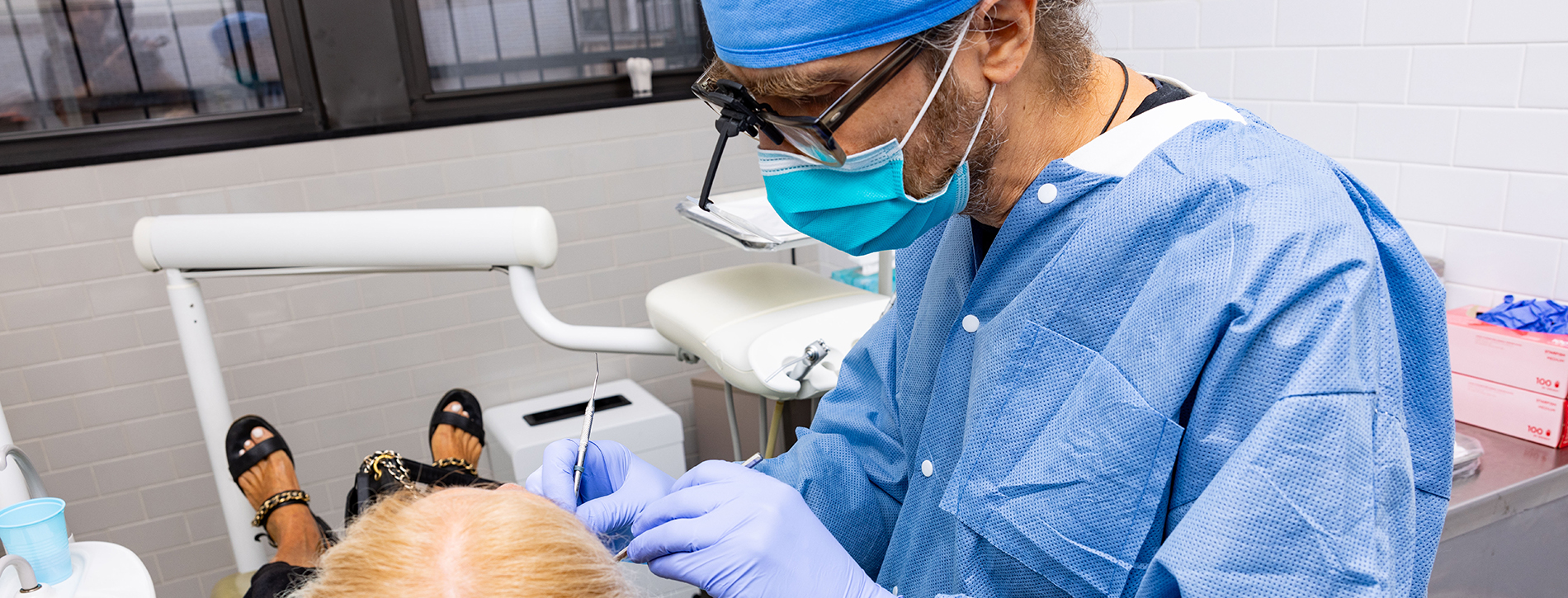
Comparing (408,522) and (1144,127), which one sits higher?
(1144,127)

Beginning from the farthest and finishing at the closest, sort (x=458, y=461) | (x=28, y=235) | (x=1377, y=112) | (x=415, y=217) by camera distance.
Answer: (x=28, y=235) < (x=458, y=461) < (x=1377, y=112) < (x=415, y=217)

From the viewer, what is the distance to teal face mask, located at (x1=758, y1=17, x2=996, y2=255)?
990mm

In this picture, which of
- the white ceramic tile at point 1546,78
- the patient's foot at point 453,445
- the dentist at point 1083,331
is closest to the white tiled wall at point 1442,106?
the white ceramic tile at point 1546,78

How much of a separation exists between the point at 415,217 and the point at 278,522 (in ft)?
3.36

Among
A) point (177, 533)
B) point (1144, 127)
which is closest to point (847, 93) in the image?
point (1144, 127)

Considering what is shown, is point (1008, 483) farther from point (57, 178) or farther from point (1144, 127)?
point (57, 178)

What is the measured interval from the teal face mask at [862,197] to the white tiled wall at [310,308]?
203cm

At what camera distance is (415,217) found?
5.01ft

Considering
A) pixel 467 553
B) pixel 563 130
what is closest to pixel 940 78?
pixel 467 553

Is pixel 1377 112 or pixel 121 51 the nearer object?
pixel 1377 112

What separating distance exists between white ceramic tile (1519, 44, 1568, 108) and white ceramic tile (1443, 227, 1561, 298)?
0.25 metres

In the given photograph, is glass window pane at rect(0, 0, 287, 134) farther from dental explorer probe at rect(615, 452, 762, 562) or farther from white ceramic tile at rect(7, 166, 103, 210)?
dental explorer probe at rect(615, 452, 762, 562)

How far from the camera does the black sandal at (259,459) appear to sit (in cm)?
214

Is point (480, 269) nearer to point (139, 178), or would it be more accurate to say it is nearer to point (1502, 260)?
point (139, 178)
